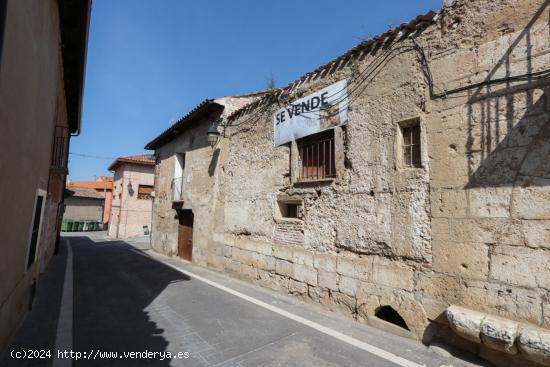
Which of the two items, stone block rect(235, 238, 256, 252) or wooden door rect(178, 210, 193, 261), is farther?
wooden door rect(178, 210, 193, 261)

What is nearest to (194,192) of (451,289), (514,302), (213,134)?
(213,134)

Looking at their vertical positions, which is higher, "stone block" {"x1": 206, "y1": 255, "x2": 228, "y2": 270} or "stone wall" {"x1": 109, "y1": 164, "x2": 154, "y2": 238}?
"stone wall" {"x1": 109, "y1": 164, "x2": 154, "y2": 238}

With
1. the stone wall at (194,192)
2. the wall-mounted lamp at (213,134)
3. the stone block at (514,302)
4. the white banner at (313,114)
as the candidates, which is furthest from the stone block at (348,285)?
the wall-mounted lamp at (213,134)

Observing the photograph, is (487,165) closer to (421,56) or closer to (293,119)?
(421,56)

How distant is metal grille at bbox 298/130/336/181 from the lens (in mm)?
5671

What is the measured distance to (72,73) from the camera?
26.1 ft

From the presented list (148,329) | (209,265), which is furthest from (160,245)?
(148,329)

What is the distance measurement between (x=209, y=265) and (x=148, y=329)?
189 inches

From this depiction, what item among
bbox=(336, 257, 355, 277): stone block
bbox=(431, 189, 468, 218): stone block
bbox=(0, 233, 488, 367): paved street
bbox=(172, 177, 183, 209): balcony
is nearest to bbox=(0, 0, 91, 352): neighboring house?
bbox=(0, 233, 488, 367): paved street

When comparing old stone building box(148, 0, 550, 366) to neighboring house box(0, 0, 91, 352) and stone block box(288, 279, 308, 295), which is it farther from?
neighboring house box(0, 0, 91, 352)

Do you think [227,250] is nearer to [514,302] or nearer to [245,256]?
[245,256]

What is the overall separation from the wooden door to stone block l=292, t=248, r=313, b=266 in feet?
19.2

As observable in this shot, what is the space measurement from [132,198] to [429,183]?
20623 mm

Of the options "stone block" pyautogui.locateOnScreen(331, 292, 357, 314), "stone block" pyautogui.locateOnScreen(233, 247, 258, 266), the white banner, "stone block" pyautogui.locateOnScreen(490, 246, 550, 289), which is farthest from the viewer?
"stone block" pyautogui.locateOnScreen(233, 247, 258, 266)
